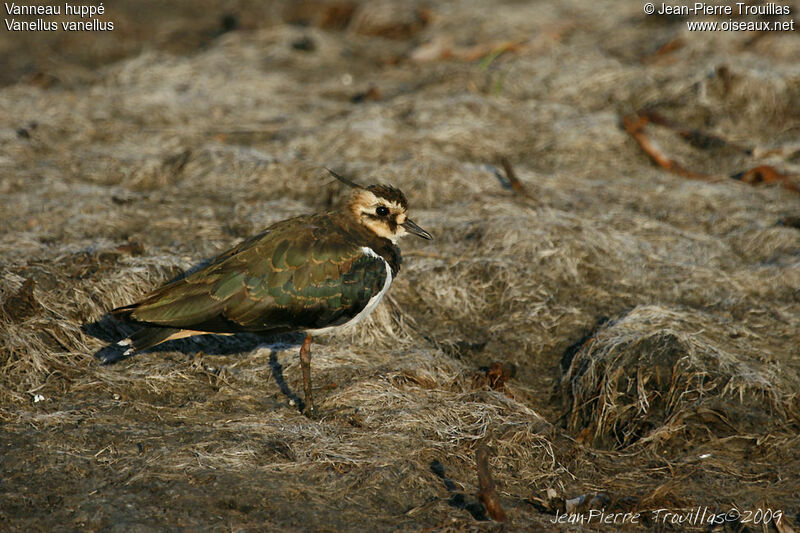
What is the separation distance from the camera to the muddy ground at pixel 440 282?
5.02m

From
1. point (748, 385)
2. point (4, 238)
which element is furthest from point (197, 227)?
point (748, 385)

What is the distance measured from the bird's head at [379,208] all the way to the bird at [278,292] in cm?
27

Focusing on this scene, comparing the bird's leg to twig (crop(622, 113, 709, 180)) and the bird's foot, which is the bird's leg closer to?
the bird's foot

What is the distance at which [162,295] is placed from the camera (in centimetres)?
577

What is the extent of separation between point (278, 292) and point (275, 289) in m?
0.03

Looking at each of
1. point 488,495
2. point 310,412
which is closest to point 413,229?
point 310,412

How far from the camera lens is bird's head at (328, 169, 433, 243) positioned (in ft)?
20.9

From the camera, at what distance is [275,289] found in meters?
5.77

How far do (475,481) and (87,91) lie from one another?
9166 mm

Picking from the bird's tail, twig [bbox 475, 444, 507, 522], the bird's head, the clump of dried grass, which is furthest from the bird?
the clump of dried grass

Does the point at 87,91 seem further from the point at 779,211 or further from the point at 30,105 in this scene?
the point at 779,211

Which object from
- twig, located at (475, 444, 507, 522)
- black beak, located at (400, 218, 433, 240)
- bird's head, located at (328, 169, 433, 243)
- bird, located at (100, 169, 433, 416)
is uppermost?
bird's head, located at (328, 169, 433, 243)

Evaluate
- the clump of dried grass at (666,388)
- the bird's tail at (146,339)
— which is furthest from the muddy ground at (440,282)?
the bird's tail at (146,339)

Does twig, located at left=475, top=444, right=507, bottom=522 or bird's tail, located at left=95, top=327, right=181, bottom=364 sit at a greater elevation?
bird's tail, located at left=95, top=327, right=181, bottom=364
